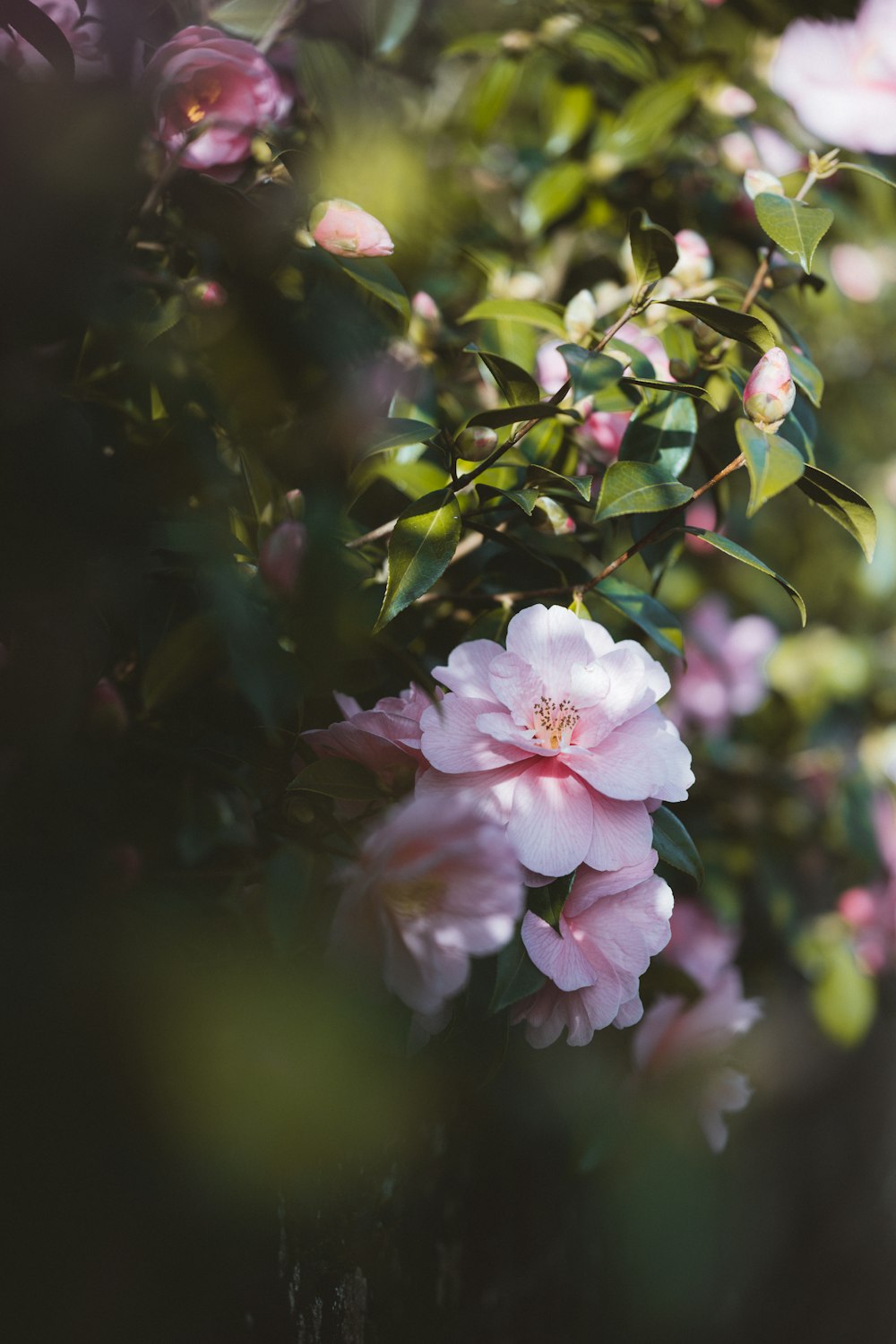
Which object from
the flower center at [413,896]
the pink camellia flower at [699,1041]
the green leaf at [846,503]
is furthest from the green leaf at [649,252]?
the pink camellia flower at [699,1041]

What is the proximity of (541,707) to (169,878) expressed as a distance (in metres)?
0.22

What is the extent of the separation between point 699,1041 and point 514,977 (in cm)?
41

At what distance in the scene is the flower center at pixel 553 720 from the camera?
0.51 metres

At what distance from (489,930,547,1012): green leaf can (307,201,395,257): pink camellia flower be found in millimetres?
396

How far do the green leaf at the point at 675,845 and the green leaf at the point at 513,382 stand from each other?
24cm

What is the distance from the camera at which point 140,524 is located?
0.46m

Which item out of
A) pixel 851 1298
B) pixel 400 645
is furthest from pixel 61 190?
pixel 851 1298

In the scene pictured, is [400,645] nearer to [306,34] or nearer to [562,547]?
[562,547]

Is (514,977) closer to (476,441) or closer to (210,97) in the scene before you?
(476,441)

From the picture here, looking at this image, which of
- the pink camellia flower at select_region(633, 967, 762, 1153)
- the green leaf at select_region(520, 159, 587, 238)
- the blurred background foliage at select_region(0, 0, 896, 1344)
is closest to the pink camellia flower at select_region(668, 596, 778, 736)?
the blurred background foliage at select_region(0, 0, 896, 1344)

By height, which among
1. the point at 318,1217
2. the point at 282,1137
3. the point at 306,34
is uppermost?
the point at 306,34

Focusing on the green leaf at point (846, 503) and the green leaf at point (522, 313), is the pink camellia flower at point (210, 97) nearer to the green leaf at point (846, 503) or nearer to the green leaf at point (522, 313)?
the green leaf at point (522, 313)

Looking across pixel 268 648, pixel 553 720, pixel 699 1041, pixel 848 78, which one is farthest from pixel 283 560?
pixel 848 78

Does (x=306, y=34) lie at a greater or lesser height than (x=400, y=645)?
greater
